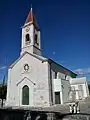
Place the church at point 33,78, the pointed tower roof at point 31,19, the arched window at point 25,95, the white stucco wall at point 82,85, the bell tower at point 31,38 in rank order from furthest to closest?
the pointed tower roof at point 31,19 → the white stucco wall at point 82,85 → the bell tower at point 31,38 → the arched window at point 25,95 → the church at point 33,78

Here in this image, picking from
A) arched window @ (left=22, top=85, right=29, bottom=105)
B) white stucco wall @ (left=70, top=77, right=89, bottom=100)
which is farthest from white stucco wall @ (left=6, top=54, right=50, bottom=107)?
white stucco wall @ (left=70, top=77, right=89, bottom=100)

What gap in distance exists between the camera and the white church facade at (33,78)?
1179 inches

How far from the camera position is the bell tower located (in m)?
34.8

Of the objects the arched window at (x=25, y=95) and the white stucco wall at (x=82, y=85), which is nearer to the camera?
the arched window at (x=25, y=95)

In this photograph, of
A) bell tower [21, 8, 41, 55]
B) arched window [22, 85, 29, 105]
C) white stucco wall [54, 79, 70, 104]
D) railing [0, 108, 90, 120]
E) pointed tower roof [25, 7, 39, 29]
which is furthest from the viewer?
pointed tower roof [25, 7, 39, 29]

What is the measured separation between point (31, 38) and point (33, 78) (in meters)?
9.46

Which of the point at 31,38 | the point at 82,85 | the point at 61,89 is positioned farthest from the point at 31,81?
the point at 82,85

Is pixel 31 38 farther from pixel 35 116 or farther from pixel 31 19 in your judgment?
pixel 35 116

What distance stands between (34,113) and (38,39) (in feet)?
80.9

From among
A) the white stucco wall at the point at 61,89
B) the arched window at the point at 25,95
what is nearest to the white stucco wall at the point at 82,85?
the white stucco wall at the point at 61,89

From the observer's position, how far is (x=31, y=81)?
104 feet

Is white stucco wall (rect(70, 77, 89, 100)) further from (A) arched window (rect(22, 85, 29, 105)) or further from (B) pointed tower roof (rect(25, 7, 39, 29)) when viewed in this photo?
(B) pointed tower roof (rect(25, 7, 39, 29))

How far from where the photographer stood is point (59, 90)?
1205 inches

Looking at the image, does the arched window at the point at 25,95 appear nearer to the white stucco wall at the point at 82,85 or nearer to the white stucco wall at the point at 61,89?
the white stucco wall at the point at 61,89
